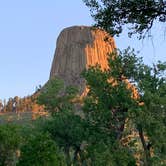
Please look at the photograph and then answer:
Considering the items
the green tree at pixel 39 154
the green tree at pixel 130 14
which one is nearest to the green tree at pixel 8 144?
the green tree at pixel 39 154

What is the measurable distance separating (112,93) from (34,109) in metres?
106

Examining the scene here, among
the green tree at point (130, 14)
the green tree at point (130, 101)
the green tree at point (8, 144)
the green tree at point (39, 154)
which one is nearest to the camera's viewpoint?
the green tree at point (130, 14)

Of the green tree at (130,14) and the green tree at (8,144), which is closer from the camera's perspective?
the green tree at (130,14)

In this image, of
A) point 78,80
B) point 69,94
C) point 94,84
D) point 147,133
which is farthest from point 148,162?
point 78,80

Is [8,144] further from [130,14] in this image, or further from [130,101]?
[130,14]

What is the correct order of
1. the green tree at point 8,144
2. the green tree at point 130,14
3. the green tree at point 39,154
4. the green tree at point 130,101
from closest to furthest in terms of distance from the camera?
the green tree at point 130,14
the green tree at point 39,154
the green tree at point 8,144
the green tree at point 130,101

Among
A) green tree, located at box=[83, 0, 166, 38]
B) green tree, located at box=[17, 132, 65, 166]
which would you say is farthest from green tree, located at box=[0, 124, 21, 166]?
green tree, located at box=[83, 0, 166, 38]

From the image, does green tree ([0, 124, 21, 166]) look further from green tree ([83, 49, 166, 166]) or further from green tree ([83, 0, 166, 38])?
Answer: green tree ([83, 0, 166, 38])

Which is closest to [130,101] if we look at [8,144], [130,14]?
[8,144]

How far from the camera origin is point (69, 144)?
60.2 meters

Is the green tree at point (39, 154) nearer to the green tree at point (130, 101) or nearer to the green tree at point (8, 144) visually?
the green tree at point (8, 144)

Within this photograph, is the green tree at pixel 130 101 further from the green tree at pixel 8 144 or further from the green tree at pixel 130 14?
the green tree at pixel 130 14

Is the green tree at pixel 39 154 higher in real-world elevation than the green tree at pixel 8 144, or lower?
lower

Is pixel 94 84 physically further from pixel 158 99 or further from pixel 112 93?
pixel 158 99
